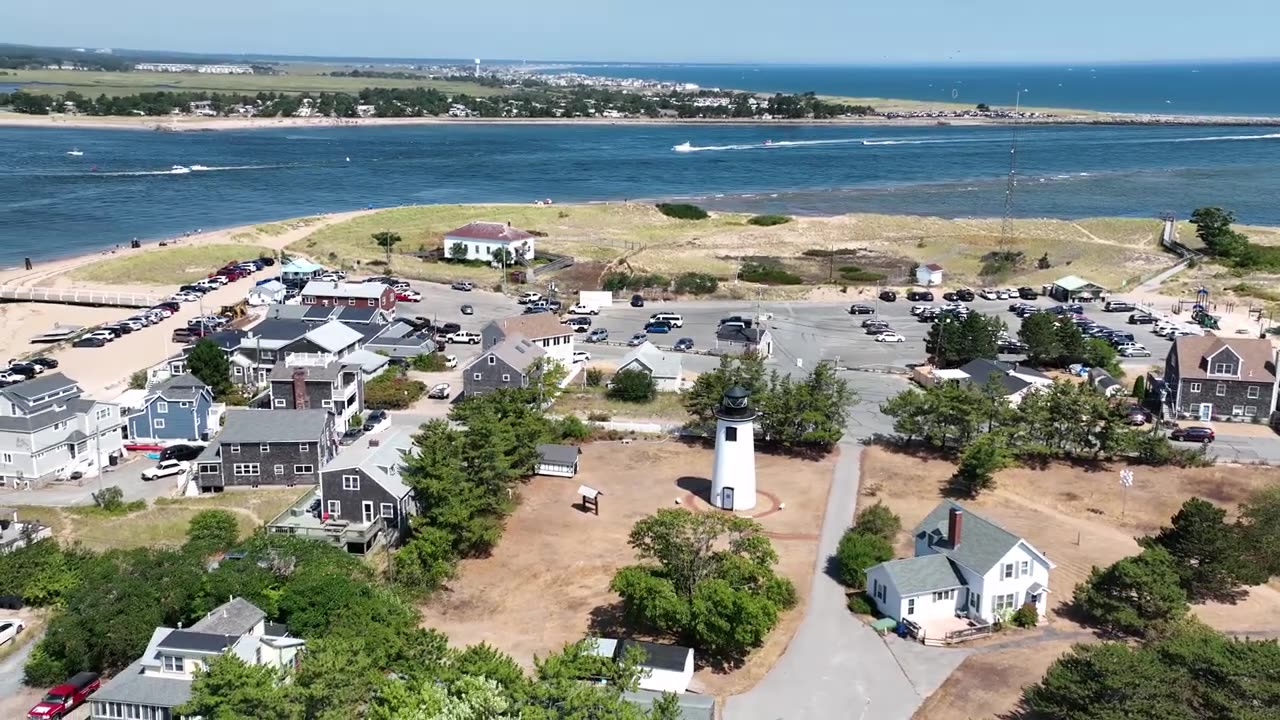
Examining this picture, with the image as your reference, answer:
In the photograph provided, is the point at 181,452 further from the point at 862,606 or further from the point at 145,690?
the point at 862,606

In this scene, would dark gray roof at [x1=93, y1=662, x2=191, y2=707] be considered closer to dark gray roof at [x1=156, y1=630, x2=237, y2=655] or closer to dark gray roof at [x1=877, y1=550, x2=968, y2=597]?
dark gray roof at [x1=156, y1=630, x2=237, y2=655]

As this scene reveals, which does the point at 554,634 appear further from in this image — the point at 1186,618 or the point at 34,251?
the point at 34,251

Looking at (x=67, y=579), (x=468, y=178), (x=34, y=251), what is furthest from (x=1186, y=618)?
(x=468, y=178)

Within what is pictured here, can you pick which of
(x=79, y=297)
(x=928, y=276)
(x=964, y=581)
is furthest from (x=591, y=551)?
(x=79, y=297)

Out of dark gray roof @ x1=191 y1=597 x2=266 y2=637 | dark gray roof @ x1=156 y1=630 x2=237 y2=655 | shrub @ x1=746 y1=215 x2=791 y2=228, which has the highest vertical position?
shrub @ x1=746 y1=215 x2=791 y2=228

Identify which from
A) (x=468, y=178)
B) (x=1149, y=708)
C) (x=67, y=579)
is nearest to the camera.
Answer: (x=1149, y=708)

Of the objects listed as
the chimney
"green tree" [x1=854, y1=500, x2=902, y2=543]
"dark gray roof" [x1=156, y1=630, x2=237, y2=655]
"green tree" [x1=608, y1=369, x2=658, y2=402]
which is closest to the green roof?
the chimney

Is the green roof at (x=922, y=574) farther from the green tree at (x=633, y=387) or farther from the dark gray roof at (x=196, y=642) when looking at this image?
the green tree at (x=633, y=387)
